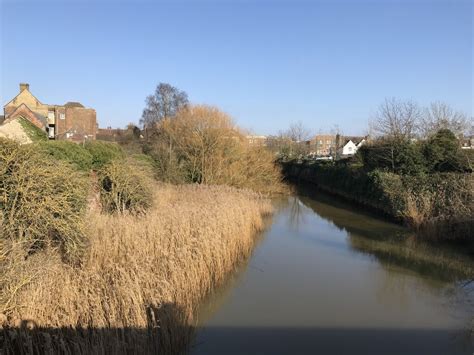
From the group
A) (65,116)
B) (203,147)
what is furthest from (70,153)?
(65,116)

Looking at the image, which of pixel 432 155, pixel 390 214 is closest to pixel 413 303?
pixel 390 214

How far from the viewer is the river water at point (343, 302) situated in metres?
5.93

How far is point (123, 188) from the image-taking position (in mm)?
11422

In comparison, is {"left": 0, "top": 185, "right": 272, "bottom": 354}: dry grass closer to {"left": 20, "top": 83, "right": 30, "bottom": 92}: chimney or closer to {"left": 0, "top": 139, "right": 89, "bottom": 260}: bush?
{"left": 0, "top": 139, "right": 89, "bottom": 260}: bush

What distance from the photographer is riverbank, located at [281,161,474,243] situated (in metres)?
12.5

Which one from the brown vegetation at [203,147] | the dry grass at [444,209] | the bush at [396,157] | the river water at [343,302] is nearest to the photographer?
the river water at [343,302]

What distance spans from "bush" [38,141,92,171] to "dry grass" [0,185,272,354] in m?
2.97

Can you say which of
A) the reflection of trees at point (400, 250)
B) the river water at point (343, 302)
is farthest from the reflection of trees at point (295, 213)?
the river water at point (343, 302)

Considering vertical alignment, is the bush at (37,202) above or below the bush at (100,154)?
below

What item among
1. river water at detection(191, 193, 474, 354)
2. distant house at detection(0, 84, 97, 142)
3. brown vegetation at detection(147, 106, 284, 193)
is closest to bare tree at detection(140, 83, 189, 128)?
distant house at detection(0, 84, 97, 142)

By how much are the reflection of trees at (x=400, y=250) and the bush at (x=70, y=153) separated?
8912 millimetres

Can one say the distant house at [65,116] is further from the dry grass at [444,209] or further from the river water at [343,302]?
the river water at [343,302]

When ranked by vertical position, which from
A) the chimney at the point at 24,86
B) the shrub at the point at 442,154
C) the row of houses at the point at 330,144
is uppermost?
the chimney at the point at 24,86

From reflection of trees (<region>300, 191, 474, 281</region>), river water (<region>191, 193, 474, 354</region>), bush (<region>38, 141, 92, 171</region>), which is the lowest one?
river water (<region>191, 193, 474, 354</region>)
